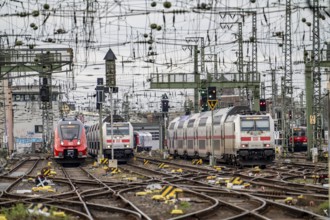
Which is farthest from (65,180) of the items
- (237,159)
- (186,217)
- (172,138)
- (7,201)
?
(172,138)

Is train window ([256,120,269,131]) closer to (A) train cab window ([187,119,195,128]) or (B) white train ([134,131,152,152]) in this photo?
(A) train cab window ([187,119,195,128])

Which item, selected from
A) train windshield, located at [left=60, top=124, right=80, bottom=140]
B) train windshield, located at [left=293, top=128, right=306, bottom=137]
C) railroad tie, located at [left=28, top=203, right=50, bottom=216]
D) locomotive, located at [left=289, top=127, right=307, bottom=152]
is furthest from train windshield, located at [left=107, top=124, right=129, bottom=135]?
railroad tie, located at [left=28, top=203, right=50, bottom=216]

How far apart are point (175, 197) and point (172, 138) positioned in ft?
131

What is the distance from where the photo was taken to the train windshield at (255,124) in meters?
37.8

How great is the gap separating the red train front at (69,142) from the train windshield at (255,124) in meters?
13.6

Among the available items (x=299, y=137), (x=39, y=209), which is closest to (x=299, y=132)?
(x=299, y=137)

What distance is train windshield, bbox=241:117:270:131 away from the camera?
37.8 m

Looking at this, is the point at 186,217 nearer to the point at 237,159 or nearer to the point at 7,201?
the point at 7,201

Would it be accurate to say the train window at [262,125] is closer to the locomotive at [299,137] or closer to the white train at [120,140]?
the white train at [120,140]

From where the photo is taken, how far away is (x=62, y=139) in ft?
154

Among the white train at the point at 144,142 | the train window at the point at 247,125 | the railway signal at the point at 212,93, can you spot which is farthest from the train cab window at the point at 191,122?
the white train at the point at 144,142

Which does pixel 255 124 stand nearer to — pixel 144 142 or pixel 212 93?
pixel 212 93

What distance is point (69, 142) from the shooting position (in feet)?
154

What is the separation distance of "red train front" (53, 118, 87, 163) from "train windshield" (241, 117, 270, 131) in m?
13.6
